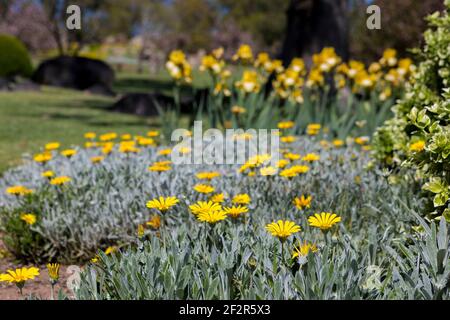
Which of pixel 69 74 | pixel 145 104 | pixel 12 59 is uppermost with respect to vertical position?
pixel 12 59

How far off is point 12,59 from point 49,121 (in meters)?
10.6

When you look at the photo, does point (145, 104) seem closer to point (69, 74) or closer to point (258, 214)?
point (69, 74)

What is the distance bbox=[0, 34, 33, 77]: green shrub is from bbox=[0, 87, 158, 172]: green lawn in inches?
168

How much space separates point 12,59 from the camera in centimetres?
1989

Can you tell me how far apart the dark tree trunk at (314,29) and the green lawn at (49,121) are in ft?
9.66

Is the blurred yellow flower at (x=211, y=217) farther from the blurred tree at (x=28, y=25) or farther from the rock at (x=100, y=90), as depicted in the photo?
the blurred tree at (x=28, y=25)

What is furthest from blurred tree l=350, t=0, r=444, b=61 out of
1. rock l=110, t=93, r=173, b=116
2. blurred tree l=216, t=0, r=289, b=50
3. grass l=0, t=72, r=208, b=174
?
blurred tree l=216, t=0, r=289, b=50

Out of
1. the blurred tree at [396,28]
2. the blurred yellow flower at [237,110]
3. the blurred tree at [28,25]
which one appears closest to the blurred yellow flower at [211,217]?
the blurred yellow flower at [237,110]

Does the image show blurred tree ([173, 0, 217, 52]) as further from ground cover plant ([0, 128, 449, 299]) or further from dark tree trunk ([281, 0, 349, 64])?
ground cover plant ([0, 128, 449, 299])

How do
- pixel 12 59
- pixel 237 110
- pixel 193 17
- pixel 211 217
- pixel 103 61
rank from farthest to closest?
pixel 193 17 → pixel 103 61 → pixel 12 59 → pixel 237 110 → pixel 211 217

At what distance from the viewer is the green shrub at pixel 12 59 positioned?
19688mm

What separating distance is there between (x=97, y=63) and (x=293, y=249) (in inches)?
731

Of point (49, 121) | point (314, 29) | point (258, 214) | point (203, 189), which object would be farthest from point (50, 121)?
point (203, 189)
